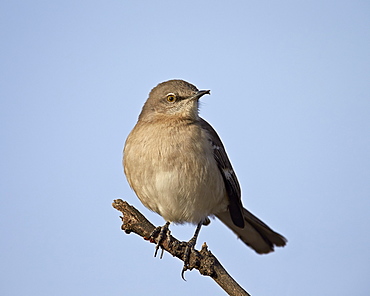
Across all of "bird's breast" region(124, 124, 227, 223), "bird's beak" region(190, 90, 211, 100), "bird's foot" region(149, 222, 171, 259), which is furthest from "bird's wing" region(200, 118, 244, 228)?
A: "bird's foot" region(149, 222, 171, 259)

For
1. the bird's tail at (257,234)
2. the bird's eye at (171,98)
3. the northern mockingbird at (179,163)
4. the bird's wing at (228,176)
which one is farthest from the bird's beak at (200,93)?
the bird's tail at (257,234)

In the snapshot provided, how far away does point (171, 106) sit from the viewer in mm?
8125

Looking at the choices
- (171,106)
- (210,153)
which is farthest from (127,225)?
(171,106)

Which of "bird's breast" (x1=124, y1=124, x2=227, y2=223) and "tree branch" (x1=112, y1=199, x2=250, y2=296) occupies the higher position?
"bird's breast" (x1=124, y1=124, x2=227, y2=223)

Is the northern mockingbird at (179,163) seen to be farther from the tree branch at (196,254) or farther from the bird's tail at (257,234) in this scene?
the tree branch at (196,254)

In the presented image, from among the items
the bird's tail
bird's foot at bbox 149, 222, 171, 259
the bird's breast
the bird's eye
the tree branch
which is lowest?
the tree branch

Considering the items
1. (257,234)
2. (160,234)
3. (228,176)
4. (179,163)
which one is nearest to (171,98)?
(179,163)

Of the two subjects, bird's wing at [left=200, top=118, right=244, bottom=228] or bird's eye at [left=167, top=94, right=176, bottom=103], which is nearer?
bird's wing at [left=200, top=118, right=244, bottom=228]

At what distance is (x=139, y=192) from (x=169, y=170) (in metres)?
0.77

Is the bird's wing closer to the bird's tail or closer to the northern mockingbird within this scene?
the northern mockingbird

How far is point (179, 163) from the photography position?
7.18 m

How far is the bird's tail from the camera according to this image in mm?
9039

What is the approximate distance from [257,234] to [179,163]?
8.95ft

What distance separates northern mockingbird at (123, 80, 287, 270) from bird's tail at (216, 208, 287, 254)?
428 mm
